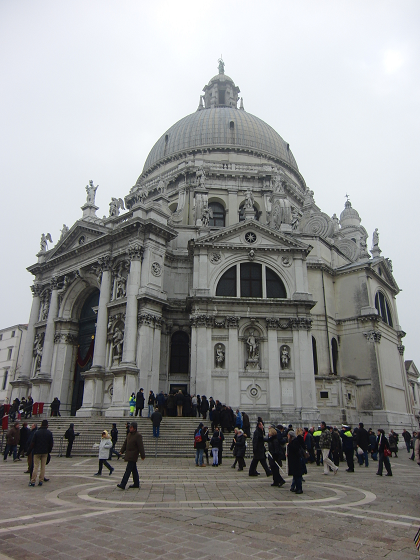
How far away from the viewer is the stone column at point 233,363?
27.1 m

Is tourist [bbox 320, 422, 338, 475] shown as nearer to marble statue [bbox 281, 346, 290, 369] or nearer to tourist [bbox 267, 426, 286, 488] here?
tourist [bbox 267, 426, 286, 488]

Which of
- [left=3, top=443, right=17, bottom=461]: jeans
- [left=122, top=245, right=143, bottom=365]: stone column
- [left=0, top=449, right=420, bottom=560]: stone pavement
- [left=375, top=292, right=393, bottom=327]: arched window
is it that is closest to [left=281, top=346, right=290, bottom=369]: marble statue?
[left=122, top=245, right=143, bottom=365]: stone column

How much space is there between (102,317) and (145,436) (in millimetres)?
10536

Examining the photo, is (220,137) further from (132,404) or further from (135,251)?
(132,404)

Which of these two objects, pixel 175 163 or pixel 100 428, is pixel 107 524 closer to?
pixel 100 428

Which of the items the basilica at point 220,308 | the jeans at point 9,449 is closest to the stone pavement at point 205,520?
Answer: the jeans at point 9,449

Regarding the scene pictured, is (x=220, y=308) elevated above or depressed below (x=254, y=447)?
above

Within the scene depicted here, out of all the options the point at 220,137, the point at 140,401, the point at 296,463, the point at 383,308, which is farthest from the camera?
the point at 220,137

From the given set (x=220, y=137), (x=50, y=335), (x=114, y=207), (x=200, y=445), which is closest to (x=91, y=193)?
(x=114, y=207)

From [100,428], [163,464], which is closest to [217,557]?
[163,464]

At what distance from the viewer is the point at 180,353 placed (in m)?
30.8

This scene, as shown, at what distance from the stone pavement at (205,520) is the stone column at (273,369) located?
14.5 meters

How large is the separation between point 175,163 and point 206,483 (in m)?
36.7

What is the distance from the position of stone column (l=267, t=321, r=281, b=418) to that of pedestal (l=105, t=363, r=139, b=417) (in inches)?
327
